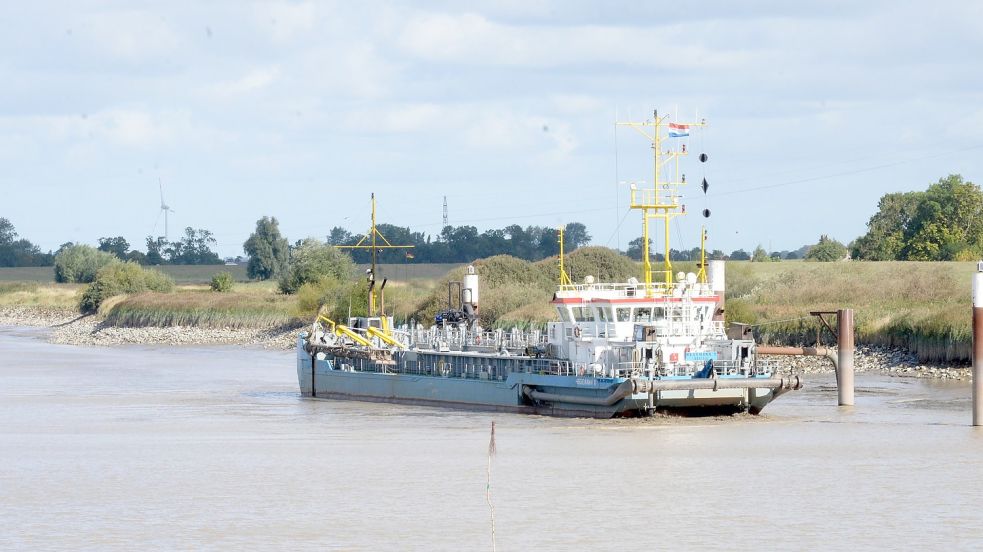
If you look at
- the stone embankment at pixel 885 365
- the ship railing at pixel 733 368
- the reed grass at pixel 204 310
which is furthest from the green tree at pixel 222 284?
the ship railing at pixel 733 368

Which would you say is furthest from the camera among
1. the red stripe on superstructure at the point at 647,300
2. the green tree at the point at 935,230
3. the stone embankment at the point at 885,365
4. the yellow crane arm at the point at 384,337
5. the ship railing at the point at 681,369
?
the green tree at the point at 935,230

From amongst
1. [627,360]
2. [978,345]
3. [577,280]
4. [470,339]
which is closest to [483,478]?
[627,360]

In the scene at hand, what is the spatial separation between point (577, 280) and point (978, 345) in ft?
164

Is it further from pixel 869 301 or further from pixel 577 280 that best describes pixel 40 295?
pixel 869 301

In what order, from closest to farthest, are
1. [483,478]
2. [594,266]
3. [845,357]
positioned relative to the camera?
[483,478] → [845,357] → [594,266]

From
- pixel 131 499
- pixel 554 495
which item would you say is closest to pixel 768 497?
pixel 554 495

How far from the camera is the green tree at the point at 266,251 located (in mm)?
166000

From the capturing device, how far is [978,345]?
38594 millimetres

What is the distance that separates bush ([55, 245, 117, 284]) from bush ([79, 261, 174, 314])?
1321 inches

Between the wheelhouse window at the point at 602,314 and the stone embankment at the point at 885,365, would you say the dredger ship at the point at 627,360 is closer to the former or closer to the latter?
the wheelhouse window at the point at 602,314

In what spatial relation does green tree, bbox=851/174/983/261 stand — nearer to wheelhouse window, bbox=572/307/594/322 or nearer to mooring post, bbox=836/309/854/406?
mooring post, bbox=836/309/854/406

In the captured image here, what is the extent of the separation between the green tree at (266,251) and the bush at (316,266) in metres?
48.5

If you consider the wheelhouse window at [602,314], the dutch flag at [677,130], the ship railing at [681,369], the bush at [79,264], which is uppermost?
the bush at [79,264]

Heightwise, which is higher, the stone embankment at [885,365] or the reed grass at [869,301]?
the reed grass at [869,301]
